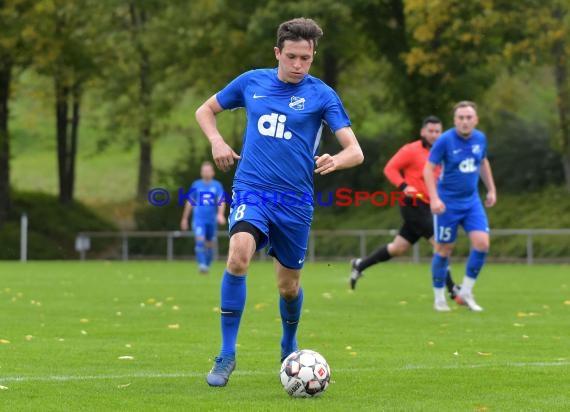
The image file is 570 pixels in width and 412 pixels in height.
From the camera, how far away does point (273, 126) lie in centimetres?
843

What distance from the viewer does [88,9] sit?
41938mm

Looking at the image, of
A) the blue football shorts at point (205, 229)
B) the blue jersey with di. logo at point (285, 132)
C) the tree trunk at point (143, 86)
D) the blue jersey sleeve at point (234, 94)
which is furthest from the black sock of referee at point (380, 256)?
the tree trunk at point (143, 86)

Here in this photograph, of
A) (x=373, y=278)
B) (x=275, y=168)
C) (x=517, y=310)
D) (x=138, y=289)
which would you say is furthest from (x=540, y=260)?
(x=275, y=168)

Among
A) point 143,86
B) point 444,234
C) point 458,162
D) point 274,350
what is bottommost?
point 143,86

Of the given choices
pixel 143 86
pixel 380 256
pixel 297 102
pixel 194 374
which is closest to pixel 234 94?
pixel 297 102

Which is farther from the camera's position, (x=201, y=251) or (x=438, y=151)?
(x=201, y=251)

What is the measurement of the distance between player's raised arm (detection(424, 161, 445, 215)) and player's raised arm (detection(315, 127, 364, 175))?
5730 mm

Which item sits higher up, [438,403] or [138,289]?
[438,403]

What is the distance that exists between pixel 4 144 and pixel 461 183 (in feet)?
92.5

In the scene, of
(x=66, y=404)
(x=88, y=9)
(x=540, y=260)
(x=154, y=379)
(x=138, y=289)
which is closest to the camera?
(x=66, y=404)

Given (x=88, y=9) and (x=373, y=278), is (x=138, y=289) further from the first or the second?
(x=88, y=9)

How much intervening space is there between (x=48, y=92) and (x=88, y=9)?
356 centimetres

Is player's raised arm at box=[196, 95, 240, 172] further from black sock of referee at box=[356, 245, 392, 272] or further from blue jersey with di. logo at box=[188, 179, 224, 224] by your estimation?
blue jersey with di. logo at box=[188, 179, 224, 224]

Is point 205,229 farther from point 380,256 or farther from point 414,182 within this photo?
point 414,182
